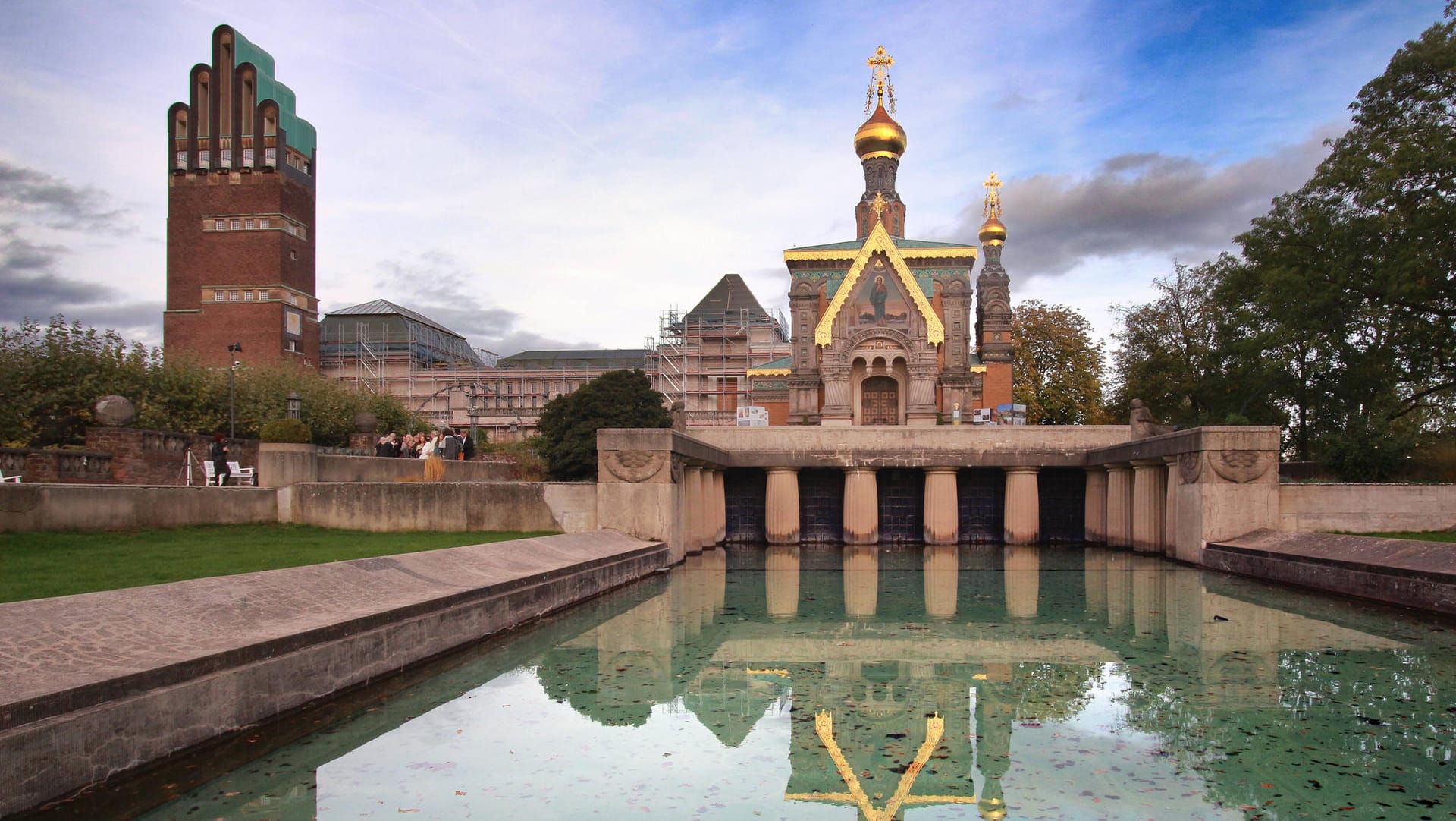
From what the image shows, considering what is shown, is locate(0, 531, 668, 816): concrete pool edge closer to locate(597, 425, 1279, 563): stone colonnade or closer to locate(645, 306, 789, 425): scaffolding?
locate(597, 425, 1279, 563): stone colonnade

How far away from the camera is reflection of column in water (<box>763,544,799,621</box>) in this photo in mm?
16875

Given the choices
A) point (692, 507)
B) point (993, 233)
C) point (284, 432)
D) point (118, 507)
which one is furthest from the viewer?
point (993, 233)

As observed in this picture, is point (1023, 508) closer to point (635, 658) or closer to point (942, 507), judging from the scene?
point (942, 507)

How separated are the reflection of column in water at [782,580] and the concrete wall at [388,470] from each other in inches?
325

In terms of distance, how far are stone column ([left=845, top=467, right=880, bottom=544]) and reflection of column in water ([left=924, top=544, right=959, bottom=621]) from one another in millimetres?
1838

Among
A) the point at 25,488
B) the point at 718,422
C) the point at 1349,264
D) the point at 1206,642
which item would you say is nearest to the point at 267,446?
the point at 25,488

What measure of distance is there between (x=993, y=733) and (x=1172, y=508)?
54.9 feet

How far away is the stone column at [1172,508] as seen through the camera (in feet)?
76.7

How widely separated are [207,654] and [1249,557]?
1820 cm

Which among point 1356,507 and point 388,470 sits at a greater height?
point 388,470

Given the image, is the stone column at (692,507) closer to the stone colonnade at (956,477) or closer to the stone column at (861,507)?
the stone colonnade at (956,477)

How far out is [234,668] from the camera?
794cm

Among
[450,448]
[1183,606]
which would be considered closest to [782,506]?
[450,448]

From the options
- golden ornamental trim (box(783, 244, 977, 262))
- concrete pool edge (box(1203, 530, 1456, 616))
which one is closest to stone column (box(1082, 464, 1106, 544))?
concrete pool edge (box(1203, 530, 1456, 616))
